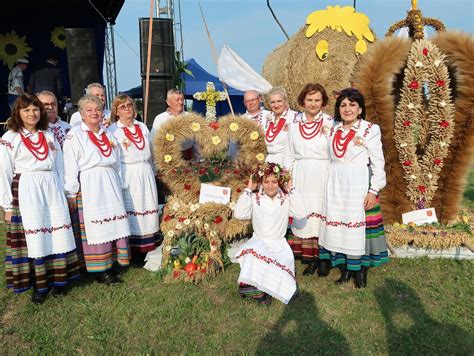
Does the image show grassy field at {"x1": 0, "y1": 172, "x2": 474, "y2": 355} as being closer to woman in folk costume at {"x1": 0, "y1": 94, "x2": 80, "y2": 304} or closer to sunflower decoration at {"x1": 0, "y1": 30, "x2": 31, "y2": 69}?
woman in folk costume at {"x1": 0, "y1": 94, "x2": 80, "y2": 304}

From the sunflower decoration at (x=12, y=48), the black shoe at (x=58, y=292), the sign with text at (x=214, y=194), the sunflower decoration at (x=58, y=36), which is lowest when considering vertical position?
the black shoe at (x=58, y=292)

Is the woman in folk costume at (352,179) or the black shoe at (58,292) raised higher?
the woman in folk costume at (352,179)

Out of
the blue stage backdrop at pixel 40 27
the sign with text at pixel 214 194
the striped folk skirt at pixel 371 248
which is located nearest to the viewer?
the striped folk skirt at pixel 371 248

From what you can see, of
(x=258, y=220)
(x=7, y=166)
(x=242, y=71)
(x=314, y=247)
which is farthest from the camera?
(x=242, y=71)

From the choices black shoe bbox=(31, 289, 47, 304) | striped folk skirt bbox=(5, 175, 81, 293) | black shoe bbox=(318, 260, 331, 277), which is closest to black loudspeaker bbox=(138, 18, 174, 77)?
striped folk skirt bbox=(5, 175, 81, 293)

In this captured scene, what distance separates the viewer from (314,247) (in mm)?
4133

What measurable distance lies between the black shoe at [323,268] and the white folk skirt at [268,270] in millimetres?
623

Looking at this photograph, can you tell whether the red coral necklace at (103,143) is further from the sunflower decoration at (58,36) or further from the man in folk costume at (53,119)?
the sunflower decoration at (58,36)

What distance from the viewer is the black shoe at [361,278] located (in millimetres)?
3760

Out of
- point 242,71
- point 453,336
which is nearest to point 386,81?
point 453,336

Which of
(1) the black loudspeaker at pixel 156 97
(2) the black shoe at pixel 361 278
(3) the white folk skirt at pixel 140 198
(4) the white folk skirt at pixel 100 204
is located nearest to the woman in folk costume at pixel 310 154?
(2) the black shoe at pixel 361 278

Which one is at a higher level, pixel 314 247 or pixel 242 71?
pixel 242 71

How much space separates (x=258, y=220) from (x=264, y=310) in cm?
78

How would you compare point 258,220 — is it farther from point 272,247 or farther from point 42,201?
point 42,201
